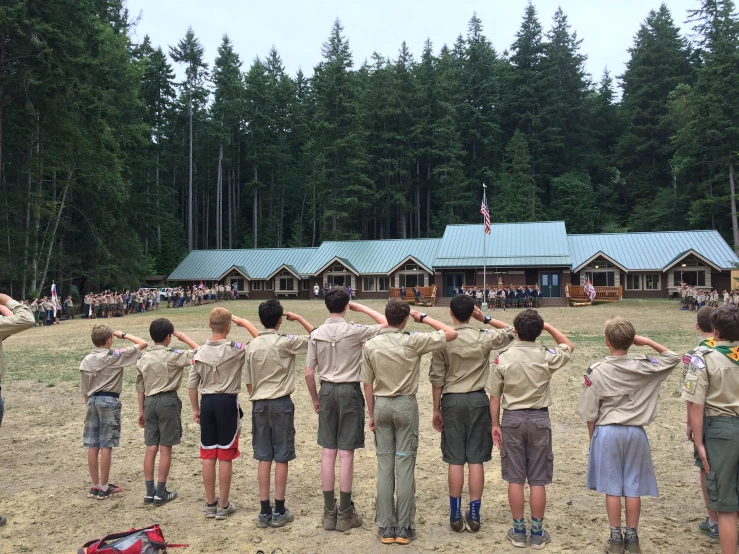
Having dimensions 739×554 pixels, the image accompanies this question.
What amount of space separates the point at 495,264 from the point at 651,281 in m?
11.0

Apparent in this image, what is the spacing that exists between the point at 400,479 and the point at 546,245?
3769 cm

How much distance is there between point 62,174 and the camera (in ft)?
116

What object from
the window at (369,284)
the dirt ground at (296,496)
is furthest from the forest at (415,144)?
the dirt ground at (296,496)

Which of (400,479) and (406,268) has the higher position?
(406,268)

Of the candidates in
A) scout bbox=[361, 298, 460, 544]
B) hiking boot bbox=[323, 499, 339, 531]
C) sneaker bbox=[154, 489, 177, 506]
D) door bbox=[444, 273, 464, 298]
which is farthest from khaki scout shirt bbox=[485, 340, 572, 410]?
door bbox=[444, 273, 464, 298]

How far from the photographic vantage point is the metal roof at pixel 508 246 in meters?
38.7

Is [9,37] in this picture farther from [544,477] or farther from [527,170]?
[527,170]

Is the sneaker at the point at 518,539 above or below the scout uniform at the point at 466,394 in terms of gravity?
below

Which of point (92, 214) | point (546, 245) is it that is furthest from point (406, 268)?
point (92, 214)

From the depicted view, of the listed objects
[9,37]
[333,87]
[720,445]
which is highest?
[333,87]

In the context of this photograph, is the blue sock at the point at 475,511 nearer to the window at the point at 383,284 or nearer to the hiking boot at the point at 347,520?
the hiking boot at the point at 347,520

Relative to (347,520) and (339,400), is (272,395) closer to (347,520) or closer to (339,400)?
(339,400)

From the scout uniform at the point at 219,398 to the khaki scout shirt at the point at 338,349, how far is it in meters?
0.79

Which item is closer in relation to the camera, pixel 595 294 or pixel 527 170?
pixel 595 294
